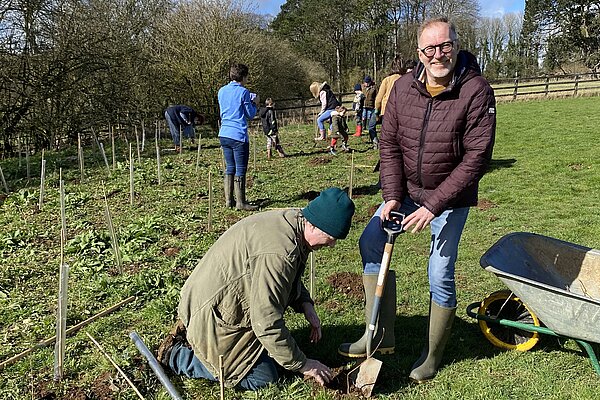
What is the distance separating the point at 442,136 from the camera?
260cm

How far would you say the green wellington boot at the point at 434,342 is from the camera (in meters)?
2.89

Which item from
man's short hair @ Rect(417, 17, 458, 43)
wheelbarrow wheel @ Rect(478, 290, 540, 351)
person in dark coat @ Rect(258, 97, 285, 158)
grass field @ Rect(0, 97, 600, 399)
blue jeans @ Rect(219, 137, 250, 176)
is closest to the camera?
man's short hair @ Rect(417, 17, 458, 43)

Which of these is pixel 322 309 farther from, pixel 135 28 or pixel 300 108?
pixel 300 108

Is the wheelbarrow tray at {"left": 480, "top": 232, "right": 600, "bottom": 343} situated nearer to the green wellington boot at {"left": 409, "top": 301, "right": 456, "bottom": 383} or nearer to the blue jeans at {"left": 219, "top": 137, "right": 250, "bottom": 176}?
the green wellington boot at {"left": 409, "top": 301, "right": 456, "bottom": 383}

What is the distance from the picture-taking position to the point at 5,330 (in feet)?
12.2

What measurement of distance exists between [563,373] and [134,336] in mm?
2532

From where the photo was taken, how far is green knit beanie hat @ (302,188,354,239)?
236cm

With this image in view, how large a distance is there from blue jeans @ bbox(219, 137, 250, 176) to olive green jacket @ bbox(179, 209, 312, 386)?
12.5 ft

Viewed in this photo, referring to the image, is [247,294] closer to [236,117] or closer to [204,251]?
[204,251]

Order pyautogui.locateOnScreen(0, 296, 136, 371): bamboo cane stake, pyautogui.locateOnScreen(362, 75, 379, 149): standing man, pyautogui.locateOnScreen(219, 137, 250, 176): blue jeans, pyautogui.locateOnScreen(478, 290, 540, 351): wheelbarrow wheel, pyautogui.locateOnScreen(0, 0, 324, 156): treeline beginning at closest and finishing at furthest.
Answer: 1. pyautogui.locateOnScreen(0, 296, 136, 371): bamboo cane stake
2. pyautogui.locateOnScreen(478, 290, 540, 351): wheelbarrow wheel
3. pyautogui.locateOnScreen(219, 137, 250, 176): blue jeans
4. pyautogui.locateOnScreen(362, 75, 379, 149): standing man
5. pyautogui.locateOnScreen(0, 0, 324, 156): treeline

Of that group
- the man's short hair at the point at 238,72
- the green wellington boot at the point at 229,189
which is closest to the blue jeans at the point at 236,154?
the green wellington boot at the point at 229,189

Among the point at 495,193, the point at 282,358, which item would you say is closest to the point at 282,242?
the point at 282,358

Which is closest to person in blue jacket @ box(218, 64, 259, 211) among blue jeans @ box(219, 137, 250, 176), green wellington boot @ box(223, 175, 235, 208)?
blue jeans @ box(219, 137, 250, 176)

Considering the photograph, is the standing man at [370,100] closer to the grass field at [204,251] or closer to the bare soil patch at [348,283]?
the grass field at [204,251]
